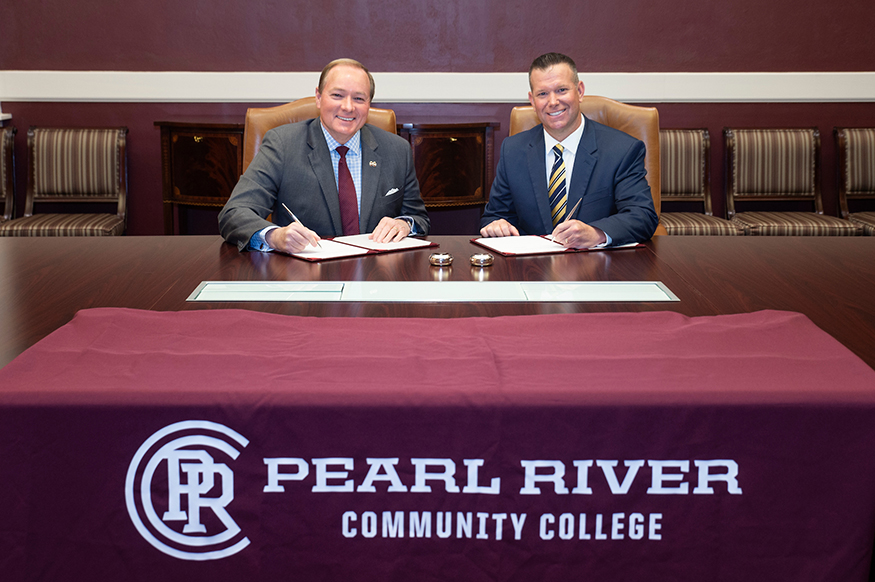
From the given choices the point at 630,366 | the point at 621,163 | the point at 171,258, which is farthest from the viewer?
the point at 621,163

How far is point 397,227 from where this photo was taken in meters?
2.02

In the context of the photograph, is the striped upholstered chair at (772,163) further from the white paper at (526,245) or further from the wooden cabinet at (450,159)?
the white paper at (526,245)

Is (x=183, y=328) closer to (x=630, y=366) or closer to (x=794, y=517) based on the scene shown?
(x=630, y=366)

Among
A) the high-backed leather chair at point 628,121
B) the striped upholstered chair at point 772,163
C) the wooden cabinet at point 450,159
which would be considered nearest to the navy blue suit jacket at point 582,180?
the high-backed leather chair at point 628,121

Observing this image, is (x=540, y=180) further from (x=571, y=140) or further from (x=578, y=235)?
(x=578, y=235)

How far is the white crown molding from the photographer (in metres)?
4.65

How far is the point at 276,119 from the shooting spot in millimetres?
2582

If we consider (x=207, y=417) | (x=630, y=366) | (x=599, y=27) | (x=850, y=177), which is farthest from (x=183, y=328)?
(x=850, y=177)

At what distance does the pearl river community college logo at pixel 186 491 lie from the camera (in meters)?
0.84

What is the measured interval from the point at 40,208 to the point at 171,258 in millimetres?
3733

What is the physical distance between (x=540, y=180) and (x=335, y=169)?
2.25 feet

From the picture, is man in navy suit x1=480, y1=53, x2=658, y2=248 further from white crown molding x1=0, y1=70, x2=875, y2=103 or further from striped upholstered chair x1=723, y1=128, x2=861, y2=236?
striped upholstered chair x1=723, y1=128, x2=861, y2=236

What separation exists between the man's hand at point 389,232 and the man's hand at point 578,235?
1.35 ft

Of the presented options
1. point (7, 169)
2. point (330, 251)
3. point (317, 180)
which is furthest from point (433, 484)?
point (7, 169)
